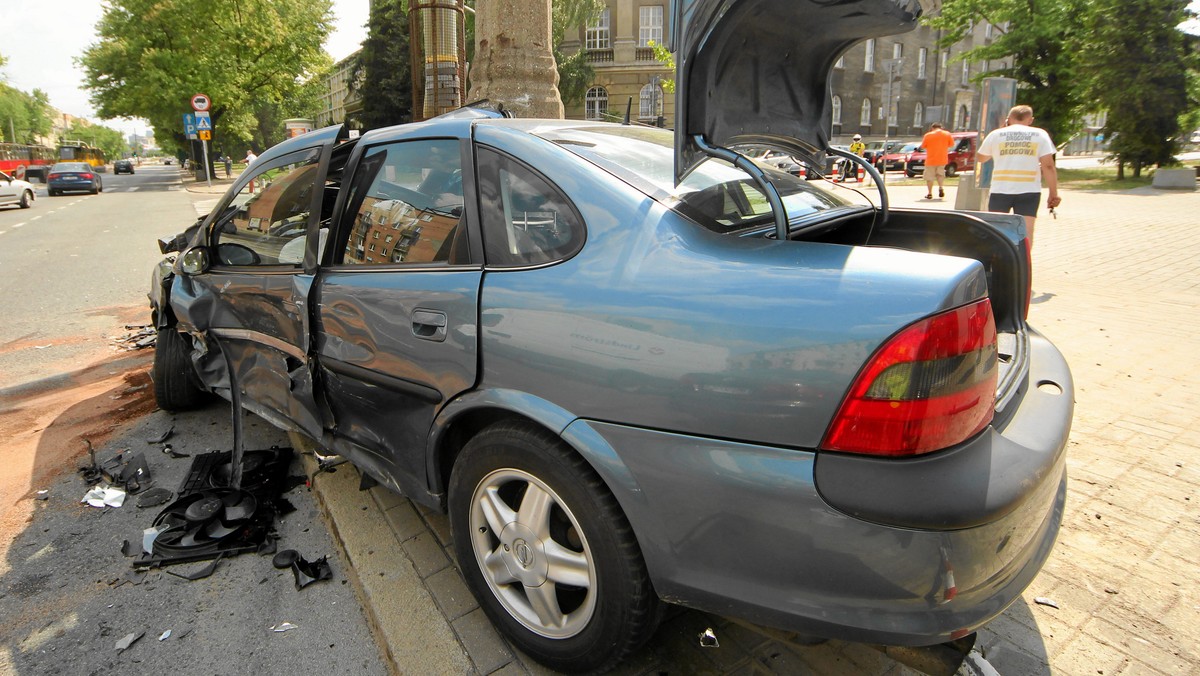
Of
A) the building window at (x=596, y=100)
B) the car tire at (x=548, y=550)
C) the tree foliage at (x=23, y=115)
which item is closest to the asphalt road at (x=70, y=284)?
the car tire at (x=548, y=550)

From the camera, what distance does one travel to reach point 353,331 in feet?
8.72

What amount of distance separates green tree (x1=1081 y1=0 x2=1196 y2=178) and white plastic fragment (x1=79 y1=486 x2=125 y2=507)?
97.3 feet

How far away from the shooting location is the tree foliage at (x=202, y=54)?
35812 mm

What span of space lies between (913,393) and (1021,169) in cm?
680

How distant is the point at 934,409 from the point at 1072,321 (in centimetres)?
576

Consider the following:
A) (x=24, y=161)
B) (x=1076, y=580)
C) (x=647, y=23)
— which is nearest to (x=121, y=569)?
(x=1076, y=580)

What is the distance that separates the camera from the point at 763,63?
94.1 inches

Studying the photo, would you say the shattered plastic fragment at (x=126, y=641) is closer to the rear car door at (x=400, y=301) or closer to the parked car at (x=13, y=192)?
the rear car door at (x=400, y=301)

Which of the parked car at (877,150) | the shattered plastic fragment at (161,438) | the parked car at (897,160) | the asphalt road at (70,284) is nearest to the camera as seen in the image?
the shattered plastic fragment at (161,438)

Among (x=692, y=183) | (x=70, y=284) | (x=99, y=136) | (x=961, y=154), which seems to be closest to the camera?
(x=692, y=183)

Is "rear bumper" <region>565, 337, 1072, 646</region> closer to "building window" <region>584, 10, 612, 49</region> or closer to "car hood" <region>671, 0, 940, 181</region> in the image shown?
"car hood" <region>671, 0, 940, 181</region>

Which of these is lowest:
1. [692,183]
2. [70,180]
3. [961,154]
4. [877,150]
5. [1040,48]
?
[692,183]

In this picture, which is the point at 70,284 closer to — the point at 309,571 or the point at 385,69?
the point at 309,571

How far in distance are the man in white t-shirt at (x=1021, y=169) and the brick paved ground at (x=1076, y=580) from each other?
2616 millimetres
